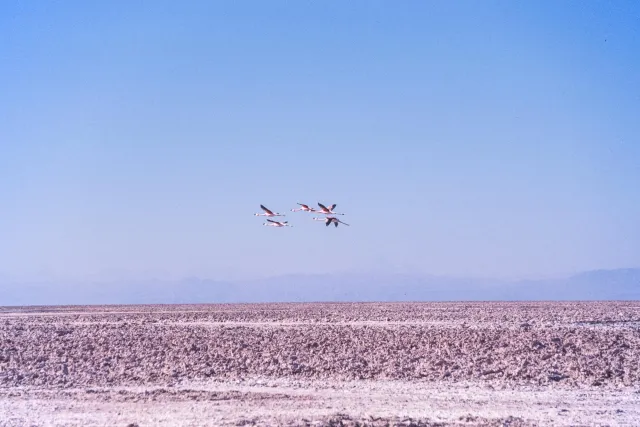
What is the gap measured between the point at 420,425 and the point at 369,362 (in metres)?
7.66

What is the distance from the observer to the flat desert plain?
48.5ft

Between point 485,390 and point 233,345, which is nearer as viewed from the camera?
point 485,390

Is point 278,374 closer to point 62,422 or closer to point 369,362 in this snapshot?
A: point 369,362

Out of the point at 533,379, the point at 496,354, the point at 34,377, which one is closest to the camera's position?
the point at 533,379

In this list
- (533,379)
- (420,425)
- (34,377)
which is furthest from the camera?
(34,377)

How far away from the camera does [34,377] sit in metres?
20.1

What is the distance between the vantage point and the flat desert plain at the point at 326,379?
1479cm

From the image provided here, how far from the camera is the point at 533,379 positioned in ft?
61.7

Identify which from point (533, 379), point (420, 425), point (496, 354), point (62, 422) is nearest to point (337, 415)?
point (420, 425)

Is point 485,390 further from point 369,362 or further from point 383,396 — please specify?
point 369,362

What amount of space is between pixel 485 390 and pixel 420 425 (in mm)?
4526

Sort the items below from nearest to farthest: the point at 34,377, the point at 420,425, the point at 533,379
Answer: the point at 420,425
the point at 533,379
the point at 34,377

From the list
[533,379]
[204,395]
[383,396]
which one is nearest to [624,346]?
[533,379]

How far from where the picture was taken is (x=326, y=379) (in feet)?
63.0
